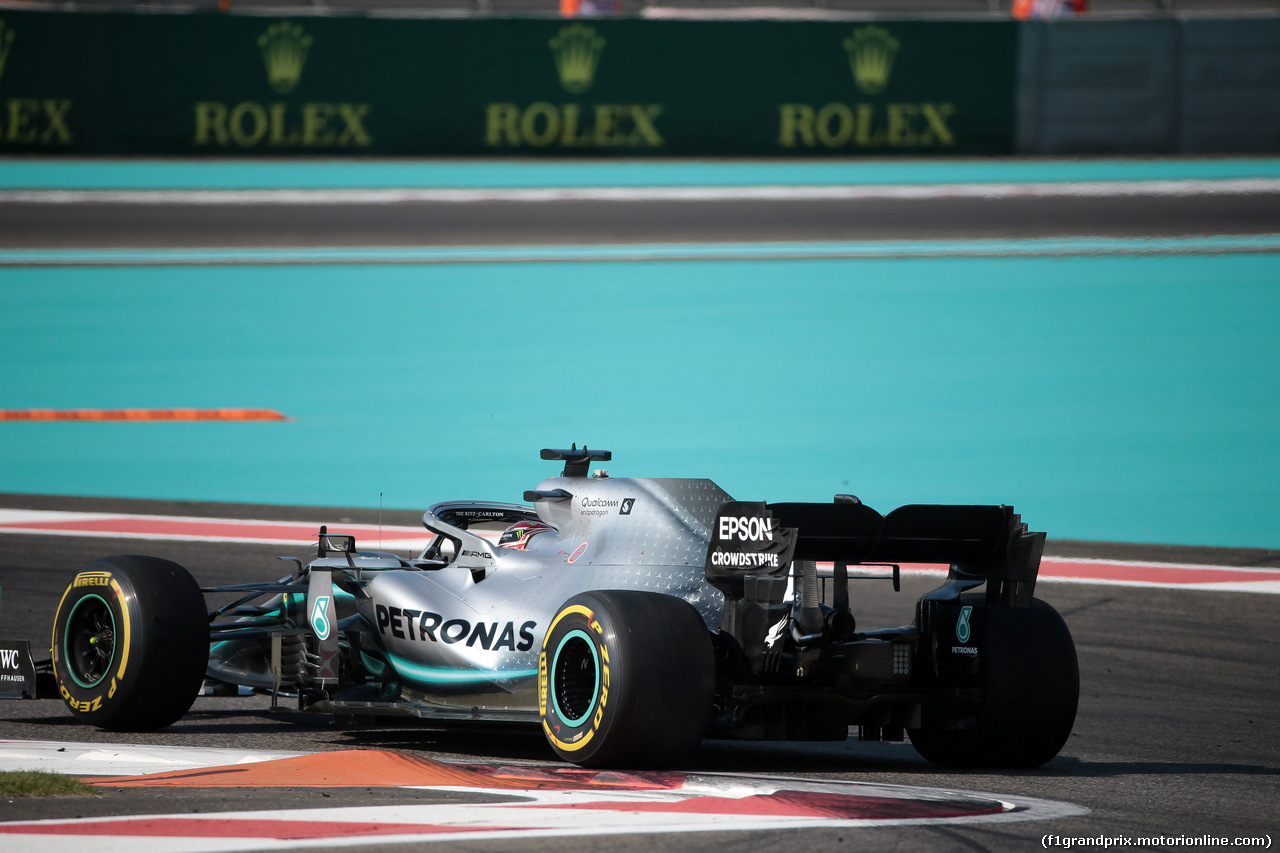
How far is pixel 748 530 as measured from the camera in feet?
22.8

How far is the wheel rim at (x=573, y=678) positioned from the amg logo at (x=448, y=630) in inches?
18.7

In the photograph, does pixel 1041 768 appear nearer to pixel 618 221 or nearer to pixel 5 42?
pixel 618 221

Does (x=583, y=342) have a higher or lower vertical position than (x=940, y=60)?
lower

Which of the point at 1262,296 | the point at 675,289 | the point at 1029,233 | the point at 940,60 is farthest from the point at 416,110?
the point at 1262,296

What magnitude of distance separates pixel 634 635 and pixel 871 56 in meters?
19.1

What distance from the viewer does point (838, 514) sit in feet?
23.9

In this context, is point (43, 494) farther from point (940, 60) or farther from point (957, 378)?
point (940, 60)

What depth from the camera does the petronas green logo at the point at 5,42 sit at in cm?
2406

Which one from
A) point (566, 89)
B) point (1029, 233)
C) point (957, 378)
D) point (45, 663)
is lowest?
point (45, 663)

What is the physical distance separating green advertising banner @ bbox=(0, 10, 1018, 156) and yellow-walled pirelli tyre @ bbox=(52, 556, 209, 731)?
57.2ft

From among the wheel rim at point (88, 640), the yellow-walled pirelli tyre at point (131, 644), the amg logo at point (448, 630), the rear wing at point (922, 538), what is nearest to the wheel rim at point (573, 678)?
the amg logo at point (448, 630)

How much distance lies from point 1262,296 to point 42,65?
56.1ft

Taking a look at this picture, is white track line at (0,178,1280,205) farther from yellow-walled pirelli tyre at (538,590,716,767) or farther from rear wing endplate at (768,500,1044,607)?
yellow-walled pirelli tyre at (538,590,716,767)

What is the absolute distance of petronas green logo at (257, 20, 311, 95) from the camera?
2462cm
